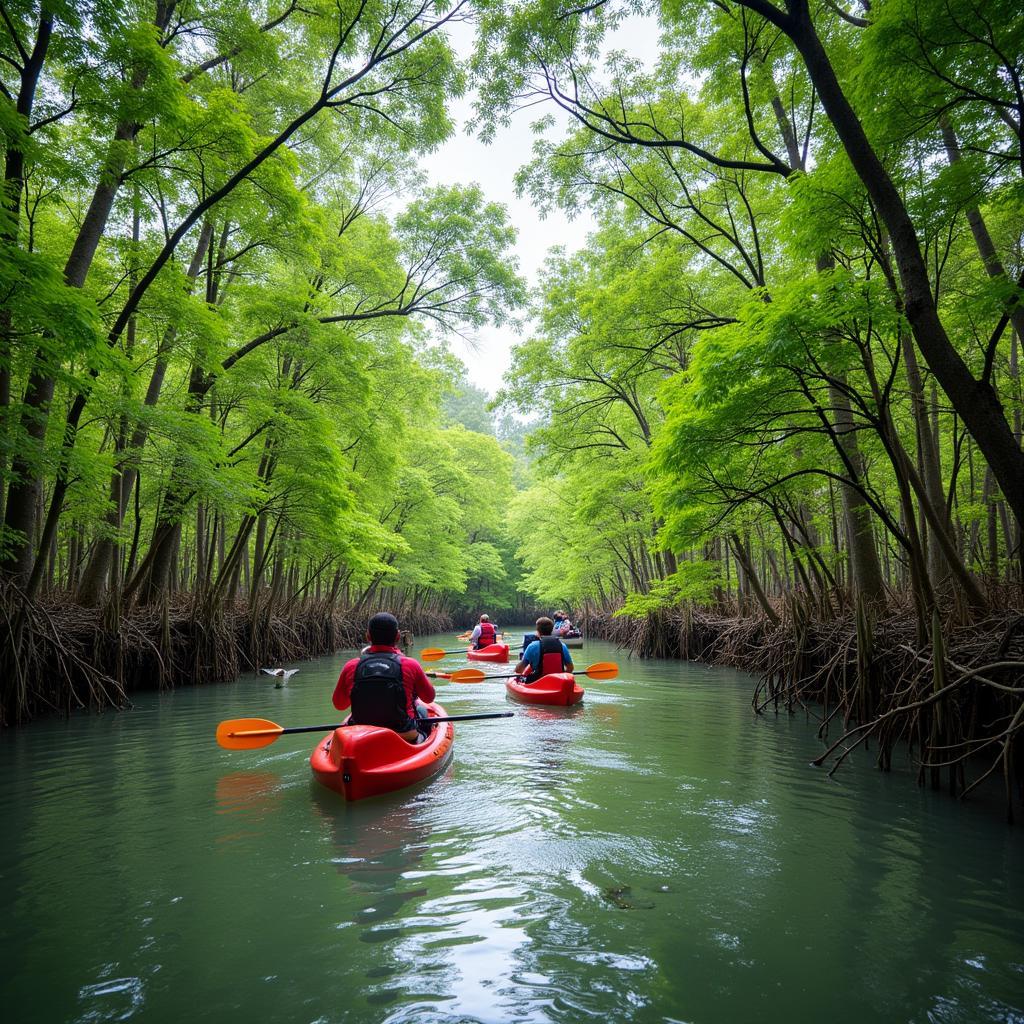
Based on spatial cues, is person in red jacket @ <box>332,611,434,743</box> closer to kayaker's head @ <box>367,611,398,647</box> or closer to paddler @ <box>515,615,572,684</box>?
kayaker's head @ <box>367,611,398,647</box>

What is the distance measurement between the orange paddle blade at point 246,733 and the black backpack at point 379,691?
1.20 meters

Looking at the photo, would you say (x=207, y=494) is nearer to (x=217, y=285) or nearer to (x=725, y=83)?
(x=217, y=285)

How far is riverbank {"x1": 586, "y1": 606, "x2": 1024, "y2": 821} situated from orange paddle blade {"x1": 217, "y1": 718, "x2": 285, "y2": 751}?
5.25 metres

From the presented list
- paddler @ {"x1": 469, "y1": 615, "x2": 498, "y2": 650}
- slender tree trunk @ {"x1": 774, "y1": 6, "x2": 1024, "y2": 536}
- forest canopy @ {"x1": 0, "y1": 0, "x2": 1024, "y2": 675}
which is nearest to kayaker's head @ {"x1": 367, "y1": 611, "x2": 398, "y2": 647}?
forest canopy @ {"x1": 0, "y1": 0, "x2": 1024, "y2": 675}

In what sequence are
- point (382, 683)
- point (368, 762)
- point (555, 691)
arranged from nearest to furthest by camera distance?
point (368, 762), point (382, 683), point (555, 691)

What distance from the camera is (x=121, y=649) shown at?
9078mm

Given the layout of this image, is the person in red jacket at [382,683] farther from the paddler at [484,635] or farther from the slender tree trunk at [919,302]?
the paddler at [484,635]

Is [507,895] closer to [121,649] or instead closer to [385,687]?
[385,687]

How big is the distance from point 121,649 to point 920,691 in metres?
10.7

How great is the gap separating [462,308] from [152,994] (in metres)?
12.8

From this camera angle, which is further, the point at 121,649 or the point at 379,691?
the point at 121,649

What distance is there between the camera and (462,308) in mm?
13188

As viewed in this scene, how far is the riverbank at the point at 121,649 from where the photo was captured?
23.4ft

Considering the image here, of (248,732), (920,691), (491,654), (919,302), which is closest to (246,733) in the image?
(248,732)
